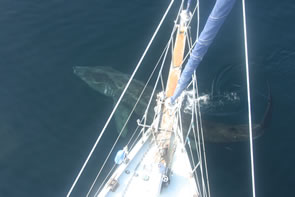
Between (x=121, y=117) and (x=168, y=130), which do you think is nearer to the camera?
(x=168, y=130)

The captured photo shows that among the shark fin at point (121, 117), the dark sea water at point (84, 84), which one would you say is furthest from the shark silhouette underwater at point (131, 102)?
the dark sea water at point (84, 84)

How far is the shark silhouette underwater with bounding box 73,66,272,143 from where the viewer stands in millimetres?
20422

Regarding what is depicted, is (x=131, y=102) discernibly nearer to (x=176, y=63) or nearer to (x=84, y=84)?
(x=84, y=84)

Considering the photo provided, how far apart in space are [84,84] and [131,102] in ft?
11.6

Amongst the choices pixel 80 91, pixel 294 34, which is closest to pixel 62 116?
pixel 80 91

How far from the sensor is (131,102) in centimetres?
2227

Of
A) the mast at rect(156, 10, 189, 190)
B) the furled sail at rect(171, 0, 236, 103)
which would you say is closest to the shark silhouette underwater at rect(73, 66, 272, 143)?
the mast at rect(156, 10, 189, 190)

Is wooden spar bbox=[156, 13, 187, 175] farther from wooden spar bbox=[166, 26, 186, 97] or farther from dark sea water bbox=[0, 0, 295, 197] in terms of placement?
dark sea water bbox=[0, 0, 295, 197]

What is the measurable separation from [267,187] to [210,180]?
3.27 m

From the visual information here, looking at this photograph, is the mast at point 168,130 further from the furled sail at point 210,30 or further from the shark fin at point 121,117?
the shark fin at point 121,117

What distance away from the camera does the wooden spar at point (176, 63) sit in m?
15.3

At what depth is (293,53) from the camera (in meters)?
24.0

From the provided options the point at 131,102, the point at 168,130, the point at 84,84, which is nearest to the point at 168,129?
the point at 168,130

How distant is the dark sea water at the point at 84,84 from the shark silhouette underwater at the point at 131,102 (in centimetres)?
49
